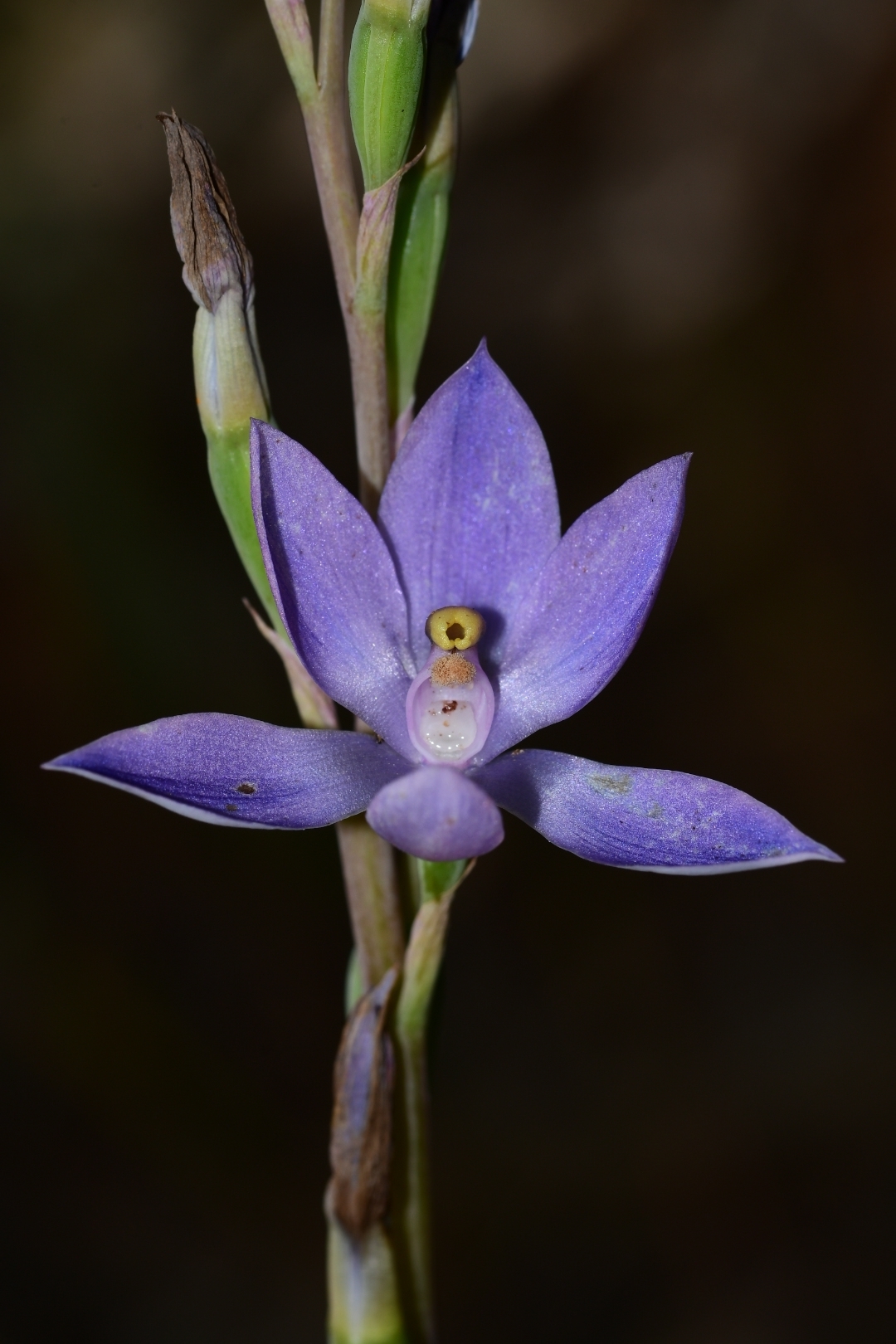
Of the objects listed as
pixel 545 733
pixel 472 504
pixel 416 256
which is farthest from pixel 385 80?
pixel 545 733

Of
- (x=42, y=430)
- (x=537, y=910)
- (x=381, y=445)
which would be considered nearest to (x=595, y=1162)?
(x=537, y=910)

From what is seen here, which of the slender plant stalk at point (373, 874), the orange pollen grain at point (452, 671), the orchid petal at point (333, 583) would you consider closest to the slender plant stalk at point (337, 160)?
the slender plant stalk at point (373, 874)

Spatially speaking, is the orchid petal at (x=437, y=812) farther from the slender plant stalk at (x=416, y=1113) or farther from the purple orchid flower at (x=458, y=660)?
the slender plant stalk at (x=416, y=1113)

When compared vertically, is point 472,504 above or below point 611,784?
above

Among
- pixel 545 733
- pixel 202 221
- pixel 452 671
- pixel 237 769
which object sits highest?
pixel 202 221

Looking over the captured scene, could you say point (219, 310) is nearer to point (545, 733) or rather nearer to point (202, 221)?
point (202, 221)

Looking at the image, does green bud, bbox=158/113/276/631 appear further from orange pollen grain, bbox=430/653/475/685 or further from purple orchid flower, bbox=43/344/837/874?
orange pollen grain, bbox=430/653/475/685
